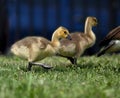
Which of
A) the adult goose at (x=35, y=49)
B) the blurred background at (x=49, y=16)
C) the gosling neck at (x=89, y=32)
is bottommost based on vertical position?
the adult goose at (x=35, y=49)

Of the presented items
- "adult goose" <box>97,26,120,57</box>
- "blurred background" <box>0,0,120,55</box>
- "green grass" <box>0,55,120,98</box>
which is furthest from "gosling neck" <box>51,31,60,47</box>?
"blurred background" <box>0,0,120,55</box>

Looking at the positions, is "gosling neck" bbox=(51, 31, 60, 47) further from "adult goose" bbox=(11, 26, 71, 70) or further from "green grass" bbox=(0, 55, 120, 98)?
"green grass" bbox=(0, 55, 120, 98)

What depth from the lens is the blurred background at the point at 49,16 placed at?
57.3 ft

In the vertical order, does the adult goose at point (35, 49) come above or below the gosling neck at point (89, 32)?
below

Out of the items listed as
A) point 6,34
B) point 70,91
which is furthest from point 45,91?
point 6,34

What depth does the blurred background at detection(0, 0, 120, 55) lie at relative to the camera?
17453mm

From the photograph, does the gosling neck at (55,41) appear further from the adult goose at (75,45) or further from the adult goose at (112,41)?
the adult goose at (112,41)

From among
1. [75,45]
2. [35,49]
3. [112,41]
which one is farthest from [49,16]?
[35,49]

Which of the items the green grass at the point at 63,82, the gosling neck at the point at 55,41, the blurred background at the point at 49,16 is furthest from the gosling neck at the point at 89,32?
the blurred background at the point at 49,16

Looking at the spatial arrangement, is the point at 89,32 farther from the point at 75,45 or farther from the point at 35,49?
the point at 35,49

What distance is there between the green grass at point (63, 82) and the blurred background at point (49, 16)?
774 centimetres

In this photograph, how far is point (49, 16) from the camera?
17703 millimetres

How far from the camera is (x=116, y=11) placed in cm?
1761

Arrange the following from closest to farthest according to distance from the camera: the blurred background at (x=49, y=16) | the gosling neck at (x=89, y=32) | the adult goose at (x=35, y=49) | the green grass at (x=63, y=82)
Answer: the green grass at (x=63, y=82)
the adult goose at (x=35, y=49)
the gosling neck at (x=89, y=32)
the blurred background at (x=49, y=16)
